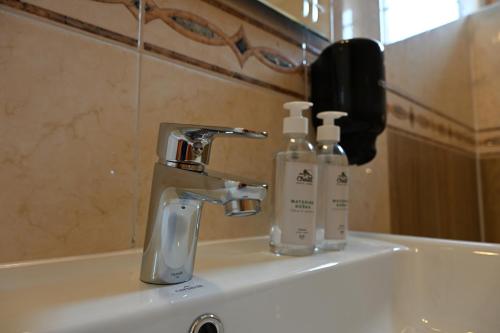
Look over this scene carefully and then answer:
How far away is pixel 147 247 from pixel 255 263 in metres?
0.13

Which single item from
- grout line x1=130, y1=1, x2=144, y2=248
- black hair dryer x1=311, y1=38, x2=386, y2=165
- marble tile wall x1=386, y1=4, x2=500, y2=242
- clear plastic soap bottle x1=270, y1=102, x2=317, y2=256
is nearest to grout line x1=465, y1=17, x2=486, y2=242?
marble tile wall x1=386, y1=4, x2=500, y2=242

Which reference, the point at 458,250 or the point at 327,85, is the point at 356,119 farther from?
the point at 458,250

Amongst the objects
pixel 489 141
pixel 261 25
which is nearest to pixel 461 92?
pixel 489 141

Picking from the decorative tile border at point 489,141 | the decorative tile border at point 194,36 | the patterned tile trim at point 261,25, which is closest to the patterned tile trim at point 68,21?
the decorative tile border at point 194,36

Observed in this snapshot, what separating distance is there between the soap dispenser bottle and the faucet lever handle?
0.24 meters

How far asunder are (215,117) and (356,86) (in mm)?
262

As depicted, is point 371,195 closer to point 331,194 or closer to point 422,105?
point 331,194

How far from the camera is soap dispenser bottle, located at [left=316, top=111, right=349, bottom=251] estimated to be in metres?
0.50

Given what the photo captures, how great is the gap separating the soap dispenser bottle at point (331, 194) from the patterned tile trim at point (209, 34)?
0.50 feet

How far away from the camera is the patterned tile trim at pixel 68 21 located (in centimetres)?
36

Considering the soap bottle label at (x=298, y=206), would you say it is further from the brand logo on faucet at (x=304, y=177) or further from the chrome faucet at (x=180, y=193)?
the chrome faucet at (x=180, y=193)

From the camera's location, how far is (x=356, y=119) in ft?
2.02

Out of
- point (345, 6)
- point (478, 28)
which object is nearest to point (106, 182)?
point (345, 6)

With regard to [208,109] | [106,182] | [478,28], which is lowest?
[106,182]
